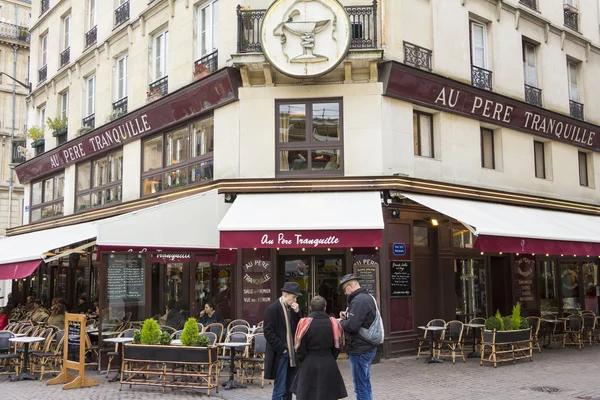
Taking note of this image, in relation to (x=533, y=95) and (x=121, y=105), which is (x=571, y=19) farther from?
(x=121, y=105)

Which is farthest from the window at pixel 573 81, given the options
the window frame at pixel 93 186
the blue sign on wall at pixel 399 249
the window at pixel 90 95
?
the window at pixel 90 95

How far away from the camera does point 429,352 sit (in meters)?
13.7

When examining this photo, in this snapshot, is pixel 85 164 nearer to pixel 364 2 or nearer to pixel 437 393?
pixel 364 2

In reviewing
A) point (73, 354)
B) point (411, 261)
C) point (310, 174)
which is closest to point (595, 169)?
point (411, 261)

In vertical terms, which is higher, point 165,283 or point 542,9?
point 542,9

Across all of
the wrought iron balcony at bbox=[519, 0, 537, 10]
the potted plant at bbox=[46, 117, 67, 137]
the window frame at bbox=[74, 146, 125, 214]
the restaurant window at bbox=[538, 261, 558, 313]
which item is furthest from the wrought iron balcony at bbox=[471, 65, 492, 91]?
the potted plant at bbox=[46, 117, 67, 137]

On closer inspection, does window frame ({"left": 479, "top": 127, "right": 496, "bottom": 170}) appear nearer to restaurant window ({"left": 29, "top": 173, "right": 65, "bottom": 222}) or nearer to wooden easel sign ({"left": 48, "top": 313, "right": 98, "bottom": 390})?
wooden easel sign ({"left": 48, "top": 313, "right": 98, "bottom": 390})

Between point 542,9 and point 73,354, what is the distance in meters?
15.2

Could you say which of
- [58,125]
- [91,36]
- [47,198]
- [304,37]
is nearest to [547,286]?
[304,37]

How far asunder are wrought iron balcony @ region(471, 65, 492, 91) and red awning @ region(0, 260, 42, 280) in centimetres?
1087

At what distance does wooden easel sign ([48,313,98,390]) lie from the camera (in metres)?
10.6

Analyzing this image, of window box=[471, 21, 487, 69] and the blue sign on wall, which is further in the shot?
window box=[471, 21, 487, 69]

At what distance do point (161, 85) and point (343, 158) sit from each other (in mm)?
5793

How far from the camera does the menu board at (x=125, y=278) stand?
12766 millimetres
